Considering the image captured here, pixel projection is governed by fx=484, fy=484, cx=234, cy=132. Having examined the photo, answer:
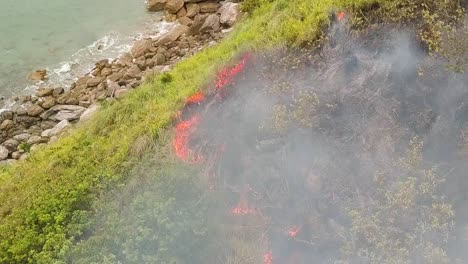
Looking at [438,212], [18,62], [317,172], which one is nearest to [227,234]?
[317,172]

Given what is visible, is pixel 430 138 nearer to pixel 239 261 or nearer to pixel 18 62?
pixel 239 261

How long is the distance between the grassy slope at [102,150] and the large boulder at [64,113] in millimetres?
1830

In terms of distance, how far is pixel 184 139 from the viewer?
9789mm

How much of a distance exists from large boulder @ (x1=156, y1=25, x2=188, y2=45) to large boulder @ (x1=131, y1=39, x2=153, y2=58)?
32 centimetres

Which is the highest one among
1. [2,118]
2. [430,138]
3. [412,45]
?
[412,45]

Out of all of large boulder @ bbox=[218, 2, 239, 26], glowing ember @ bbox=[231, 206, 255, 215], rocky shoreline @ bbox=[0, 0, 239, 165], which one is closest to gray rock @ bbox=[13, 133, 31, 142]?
rocky shoreline @ bbox=[0, 0, 239, 165]

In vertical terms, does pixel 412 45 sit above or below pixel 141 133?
above

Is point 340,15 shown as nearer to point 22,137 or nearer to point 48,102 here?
point 48,102

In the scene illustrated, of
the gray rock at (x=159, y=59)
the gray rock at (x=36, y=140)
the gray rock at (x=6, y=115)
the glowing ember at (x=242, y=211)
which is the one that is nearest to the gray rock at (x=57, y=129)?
the gray rock at (x=36, y=140)

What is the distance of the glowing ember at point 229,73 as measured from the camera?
10.5 meters

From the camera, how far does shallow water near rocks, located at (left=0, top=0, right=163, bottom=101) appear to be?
15688 mm

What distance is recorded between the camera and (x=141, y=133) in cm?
1049

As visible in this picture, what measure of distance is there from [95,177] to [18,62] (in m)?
8.30

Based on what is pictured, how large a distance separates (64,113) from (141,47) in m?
3.44
